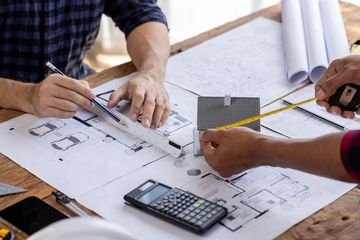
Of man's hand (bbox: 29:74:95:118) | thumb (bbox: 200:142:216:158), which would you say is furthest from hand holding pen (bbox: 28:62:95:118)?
thumb (bbox: 200:142:216:158)

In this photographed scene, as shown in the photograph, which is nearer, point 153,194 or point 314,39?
point 153,194

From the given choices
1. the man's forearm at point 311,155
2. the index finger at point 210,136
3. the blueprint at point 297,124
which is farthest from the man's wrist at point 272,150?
the blueprint at point 297,124

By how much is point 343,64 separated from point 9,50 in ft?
3.12

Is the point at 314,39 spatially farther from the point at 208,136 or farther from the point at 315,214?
the point at 315,214

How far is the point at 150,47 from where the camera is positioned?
175cm

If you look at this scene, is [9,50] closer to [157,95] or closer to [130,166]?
[157,95]

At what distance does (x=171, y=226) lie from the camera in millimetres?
1116

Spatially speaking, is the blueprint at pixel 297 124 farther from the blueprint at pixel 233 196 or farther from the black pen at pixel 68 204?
the black pen at pixel 68 204

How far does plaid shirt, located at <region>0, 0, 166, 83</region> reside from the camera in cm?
175

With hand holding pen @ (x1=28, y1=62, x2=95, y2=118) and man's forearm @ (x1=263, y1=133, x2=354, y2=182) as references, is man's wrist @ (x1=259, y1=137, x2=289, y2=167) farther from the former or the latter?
hand holding pen @ (x1=28, y1=62, x2=95, y2=118)

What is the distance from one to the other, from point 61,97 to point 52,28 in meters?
0.43

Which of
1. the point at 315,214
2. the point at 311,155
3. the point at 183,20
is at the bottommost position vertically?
the point at 183,20

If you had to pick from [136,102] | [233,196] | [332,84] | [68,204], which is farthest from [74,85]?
[332,84]

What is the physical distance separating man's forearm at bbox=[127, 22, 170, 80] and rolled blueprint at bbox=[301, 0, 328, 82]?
1.29ft
